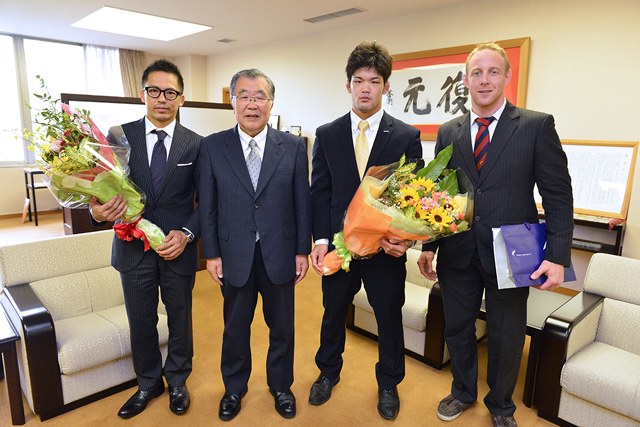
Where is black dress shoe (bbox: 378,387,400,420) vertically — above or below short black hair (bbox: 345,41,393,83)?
below

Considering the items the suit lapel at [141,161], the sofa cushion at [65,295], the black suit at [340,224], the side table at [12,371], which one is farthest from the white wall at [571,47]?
the side table at [12,371]

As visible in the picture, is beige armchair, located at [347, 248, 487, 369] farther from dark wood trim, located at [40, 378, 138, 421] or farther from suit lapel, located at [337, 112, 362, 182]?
dark wood trim, located at [40, 378, 138, 421]

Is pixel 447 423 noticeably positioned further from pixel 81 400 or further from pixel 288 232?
pixel 81 400

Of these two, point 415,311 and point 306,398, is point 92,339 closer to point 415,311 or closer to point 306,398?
point 306,398

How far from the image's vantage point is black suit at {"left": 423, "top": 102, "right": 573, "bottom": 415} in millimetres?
1774

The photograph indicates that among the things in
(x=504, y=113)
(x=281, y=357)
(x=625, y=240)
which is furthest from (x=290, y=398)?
(x=625, y=240)

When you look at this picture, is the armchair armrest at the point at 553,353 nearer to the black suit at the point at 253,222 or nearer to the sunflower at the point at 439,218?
the sunflower at the point at 439,218

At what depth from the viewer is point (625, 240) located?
3932 millimetres

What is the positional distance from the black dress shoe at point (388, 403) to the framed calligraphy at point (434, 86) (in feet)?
11.7

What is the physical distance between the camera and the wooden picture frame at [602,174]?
150 inches

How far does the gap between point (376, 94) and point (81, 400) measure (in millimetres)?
2220

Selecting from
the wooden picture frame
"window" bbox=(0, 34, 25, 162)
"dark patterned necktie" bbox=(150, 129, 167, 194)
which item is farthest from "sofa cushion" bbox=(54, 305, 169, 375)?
"window" bbox=(0, 34, 25, 162)

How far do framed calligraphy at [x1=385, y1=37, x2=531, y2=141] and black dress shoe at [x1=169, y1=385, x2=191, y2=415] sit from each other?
4210mm

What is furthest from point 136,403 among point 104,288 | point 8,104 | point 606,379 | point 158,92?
point 8,104
